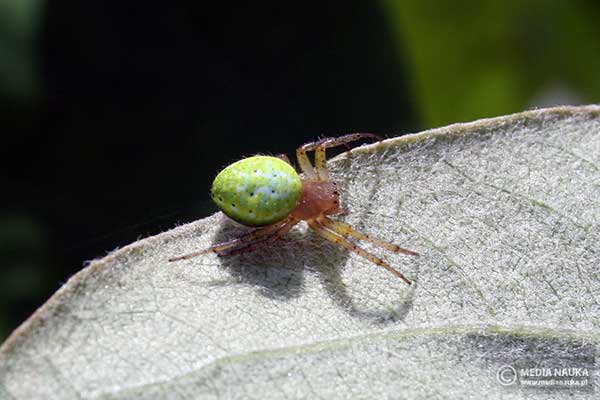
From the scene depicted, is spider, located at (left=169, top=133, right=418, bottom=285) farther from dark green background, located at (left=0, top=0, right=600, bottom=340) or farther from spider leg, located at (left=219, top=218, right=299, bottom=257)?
dark green background, located at (left=0, top=0, right=600, bottom=340)

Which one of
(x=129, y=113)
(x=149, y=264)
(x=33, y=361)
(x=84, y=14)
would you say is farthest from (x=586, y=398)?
(x=84, y=14)

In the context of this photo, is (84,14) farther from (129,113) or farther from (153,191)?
(153,191)

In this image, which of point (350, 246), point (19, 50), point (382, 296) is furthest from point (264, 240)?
point (19, 50)

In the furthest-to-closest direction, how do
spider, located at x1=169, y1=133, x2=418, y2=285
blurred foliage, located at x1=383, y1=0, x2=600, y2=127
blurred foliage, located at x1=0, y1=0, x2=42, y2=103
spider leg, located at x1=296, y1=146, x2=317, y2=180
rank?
blurred foliage, located at x1=383, y1=0, x2=600, y2=127 → blurred foliage, located at x1=0, y1=0, x2=42, y2=103 → spider leg, located at x1=296, y1=146, x2=317, y2=180 → spider, located at x1=169, y1=133, x2=418, y2=285

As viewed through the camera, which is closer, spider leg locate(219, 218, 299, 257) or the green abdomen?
spider leg locate(219, 218, 299, 257)

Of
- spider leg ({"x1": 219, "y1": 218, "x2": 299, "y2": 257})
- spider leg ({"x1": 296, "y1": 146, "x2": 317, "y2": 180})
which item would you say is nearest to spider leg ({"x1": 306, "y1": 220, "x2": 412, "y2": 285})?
spider leg ({"x1": 219, "y1": 218, "x2": 299, "y2": 257})

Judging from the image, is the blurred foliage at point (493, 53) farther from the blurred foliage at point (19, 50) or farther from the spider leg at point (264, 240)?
the blurred foliage at point (19, 50)

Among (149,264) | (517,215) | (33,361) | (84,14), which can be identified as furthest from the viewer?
(84,14)
